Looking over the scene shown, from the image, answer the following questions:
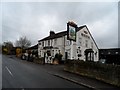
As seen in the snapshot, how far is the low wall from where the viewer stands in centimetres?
1377

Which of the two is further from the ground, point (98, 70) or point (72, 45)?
point (72, 45)

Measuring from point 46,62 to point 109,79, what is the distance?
82.3ft

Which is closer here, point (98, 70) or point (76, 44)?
point (98, 70)

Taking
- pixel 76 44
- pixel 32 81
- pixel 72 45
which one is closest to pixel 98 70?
pixel 32 81

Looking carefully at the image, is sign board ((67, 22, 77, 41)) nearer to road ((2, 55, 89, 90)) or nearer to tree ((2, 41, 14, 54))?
road ((2, 55, 89, 90))

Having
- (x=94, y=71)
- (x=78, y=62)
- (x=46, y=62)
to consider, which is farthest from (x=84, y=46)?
(x=94, y=71)

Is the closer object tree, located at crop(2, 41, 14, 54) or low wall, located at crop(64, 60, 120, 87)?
low wall, located at crop(64, 60, 120, 87)

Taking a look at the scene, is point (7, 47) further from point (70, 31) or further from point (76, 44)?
point (70, 31)

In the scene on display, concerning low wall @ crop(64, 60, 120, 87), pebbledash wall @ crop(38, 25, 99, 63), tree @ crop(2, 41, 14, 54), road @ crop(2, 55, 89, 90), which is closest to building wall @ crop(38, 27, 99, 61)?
pebbledash wall @ crop(38, 25, 99, 63)

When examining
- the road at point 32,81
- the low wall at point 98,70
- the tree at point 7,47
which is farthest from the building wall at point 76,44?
the tree at point 7,47

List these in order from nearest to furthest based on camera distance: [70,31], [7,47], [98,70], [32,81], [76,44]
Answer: [32,81] < [98,70] < [70,31] < [76,44] < [7,47]

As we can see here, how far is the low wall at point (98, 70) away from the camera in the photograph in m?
13.8

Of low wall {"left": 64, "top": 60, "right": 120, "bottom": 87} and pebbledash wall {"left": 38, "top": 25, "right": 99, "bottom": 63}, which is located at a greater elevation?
pebbledash wall {"left": 38, "top": 25, "right": 99, "bottom": 63}

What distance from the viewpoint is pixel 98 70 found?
1606cm
